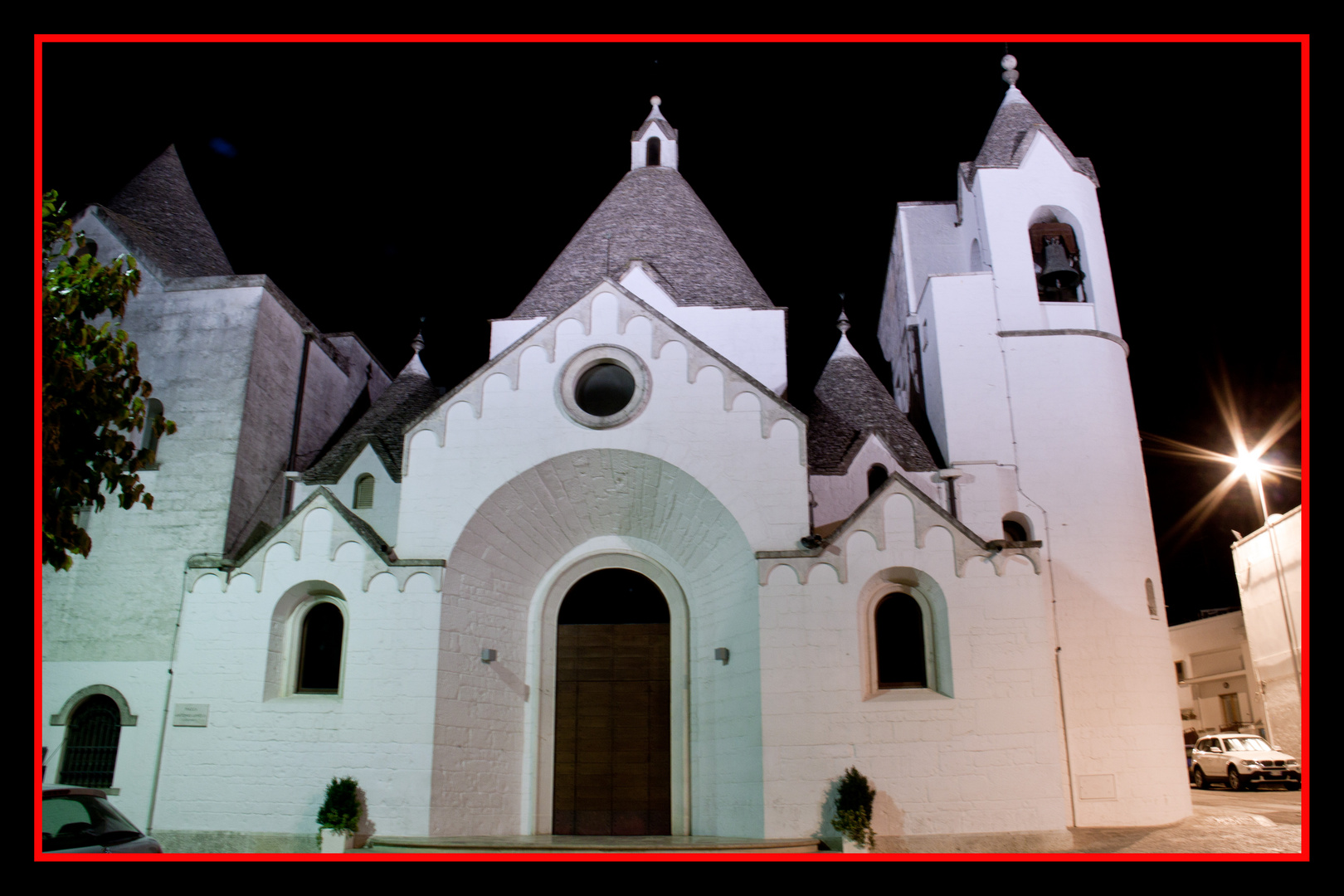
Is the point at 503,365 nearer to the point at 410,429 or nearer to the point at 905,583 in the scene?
the point at 410,429

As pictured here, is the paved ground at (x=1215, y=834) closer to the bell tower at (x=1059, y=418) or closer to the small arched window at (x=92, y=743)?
the bell tower at (x=1059, y=418)

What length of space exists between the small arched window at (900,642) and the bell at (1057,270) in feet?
29.6

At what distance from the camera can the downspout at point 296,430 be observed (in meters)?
17.4

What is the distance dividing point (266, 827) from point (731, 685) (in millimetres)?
6742

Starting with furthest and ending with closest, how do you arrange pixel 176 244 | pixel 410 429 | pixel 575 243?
pixel 575 243 < pixel 176 244 < pixel 410 429

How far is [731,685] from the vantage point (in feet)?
44.0

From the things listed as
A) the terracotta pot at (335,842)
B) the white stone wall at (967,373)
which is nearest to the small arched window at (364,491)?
the terracotta pot at (335,842)

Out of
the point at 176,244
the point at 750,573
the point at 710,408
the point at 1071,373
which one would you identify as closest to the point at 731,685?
the point at 750,573

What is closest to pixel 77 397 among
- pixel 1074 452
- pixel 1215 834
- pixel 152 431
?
pixel 152 431

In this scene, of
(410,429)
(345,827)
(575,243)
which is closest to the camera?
(345,827)

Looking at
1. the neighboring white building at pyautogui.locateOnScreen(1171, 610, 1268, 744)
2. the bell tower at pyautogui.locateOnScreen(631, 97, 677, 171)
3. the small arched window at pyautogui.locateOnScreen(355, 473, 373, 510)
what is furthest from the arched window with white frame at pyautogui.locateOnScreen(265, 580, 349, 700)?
the neighboring white building at pyautogui.locateOnScreen(1171, 610, 1268, 744)

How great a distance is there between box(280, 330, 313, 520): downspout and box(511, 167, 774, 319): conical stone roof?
14.0 feet

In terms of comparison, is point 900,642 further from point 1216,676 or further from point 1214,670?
point 1214,670

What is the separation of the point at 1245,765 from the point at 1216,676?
1762 cm
